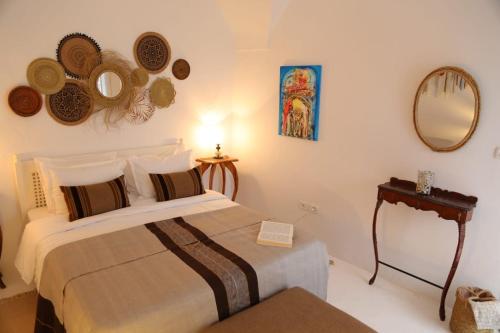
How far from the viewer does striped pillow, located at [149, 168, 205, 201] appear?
119 inches

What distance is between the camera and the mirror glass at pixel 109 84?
10.2ft

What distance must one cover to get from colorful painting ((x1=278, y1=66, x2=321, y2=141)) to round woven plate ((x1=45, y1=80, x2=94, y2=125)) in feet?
6.14

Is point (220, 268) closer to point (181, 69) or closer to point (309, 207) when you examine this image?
point (309, 207)

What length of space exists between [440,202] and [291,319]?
137cm

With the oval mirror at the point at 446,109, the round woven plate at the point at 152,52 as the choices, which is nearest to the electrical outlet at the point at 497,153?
the oval mirror at the point at 446,109

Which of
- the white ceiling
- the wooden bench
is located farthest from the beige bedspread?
the white ceiling

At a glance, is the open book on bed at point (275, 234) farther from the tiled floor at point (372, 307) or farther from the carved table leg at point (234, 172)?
the carved table leg at point (234, 172)

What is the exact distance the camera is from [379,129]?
2896 millimetres

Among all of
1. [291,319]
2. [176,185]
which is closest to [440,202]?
[291,319]

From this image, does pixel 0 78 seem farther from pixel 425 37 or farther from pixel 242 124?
pixel 425 37

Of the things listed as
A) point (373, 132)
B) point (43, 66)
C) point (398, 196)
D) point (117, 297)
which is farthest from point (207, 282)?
point (43, 66)

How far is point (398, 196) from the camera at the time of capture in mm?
2594

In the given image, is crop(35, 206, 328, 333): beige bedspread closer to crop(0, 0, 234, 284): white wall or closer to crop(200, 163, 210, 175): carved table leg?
crop(0, 0, 234, 284): white wall

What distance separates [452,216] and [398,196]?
386mm
